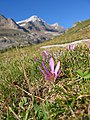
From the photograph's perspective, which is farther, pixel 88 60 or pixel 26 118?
pixel 88 60

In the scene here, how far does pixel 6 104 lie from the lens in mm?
2553

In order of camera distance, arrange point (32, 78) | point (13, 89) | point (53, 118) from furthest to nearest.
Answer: point (32, 78) → point (13, 89) → point (53, 118)

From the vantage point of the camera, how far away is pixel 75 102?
2.04 m

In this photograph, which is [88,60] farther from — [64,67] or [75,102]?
[75,102]

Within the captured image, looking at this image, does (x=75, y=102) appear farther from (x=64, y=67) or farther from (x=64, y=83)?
(x=64, y=67)

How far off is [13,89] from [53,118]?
0.93m

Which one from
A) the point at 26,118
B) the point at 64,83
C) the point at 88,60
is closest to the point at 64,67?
the point at 88,60

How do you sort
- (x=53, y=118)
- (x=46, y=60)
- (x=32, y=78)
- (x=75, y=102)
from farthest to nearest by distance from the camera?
(x=46, y=60) → (x=32, y=78) → (x=75, y=102) → (x=53, y=118)

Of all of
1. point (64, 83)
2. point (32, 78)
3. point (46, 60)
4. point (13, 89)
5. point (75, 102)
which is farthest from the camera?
point (46, 60)

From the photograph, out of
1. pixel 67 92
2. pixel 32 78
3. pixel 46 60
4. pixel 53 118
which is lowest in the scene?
pixel 53 118

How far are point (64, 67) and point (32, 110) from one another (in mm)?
1006

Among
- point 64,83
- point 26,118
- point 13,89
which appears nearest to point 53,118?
point 26,118

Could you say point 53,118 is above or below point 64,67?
below

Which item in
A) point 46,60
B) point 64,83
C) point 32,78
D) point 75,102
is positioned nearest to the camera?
point 75,102
